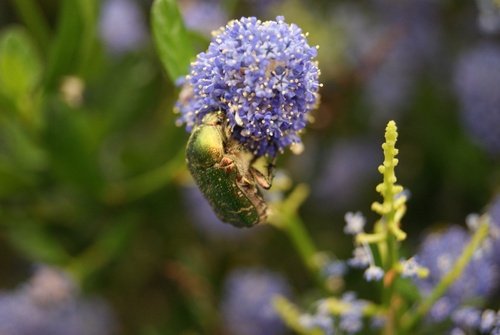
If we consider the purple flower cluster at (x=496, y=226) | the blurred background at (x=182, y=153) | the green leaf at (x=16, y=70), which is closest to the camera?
the purple flower cluster at (x=496, y=226)

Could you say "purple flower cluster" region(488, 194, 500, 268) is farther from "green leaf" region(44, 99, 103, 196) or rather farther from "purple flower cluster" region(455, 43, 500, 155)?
"green leaf" region(44, 99, 103, 196)

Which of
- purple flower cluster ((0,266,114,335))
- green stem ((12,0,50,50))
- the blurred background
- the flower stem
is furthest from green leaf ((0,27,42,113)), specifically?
the flower stem

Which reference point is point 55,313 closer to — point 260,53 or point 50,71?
point 50,71

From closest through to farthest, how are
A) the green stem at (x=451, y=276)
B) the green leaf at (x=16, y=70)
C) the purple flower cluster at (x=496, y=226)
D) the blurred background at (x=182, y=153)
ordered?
the green stem at (x=451, y=276) < the purple flower cluster at (x=496, y=226) < the green leaf at (x=16, y=70) < the blurred background at (x=182, y=153)

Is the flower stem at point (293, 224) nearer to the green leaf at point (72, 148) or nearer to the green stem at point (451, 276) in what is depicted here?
the green stem at point (451, 276)

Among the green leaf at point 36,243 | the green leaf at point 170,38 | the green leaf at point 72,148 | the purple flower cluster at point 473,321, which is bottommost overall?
the purple flower cluster at point 473,321

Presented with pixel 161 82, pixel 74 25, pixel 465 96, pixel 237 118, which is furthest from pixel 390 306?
pixel 161 82

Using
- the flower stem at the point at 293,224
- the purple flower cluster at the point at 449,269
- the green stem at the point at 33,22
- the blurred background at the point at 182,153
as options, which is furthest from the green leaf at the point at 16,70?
the purple flower cluster at the point at 449,269
